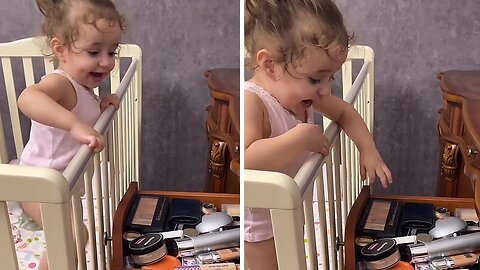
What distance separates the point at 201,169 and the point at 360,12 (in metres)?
0.30

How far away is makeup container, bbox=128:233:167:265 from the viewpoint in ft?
2.62

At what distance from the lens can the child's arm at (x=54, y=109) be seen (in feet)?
2.52

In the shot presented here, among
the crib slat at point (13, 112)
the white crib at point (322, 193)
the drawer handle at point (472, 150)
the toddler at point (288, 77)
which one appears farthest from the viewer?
the crib slat at point (13, 112)

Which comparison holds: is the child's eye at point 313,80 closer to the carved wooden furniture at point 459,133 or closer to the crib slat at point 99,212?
the carved wooden furniture at point 459,133

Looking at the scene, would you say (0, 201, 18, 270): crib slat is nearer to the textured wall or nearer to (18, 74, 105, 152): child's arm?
(18, 74, 105, 152): child's arm

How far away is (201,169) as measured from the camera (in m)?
0.82

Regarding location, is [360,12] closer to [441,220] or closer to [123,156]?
[441,220]

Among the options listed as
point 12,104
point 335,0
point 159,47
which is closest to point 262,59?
point 335,0

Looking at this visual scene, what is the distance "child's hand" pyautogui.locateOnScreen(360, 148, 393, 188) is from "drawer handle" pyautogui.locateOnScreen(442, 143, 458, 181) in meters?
0.07

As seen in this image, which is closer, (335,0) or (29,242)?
(335,0)

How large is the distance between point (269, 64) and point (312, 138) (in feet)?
0.30

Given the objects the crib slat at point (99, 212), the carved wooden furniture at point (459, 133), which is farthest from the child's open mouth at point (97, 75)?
the carved wooden furniture at point (459, 133)

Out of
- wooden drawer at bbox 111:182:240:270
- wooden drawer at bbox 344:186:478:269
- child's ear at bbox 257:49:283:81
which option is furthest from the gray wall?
wooden drawer at bbox 344:186:478:269

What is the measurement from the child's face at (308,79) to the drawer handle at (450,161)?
178mm
